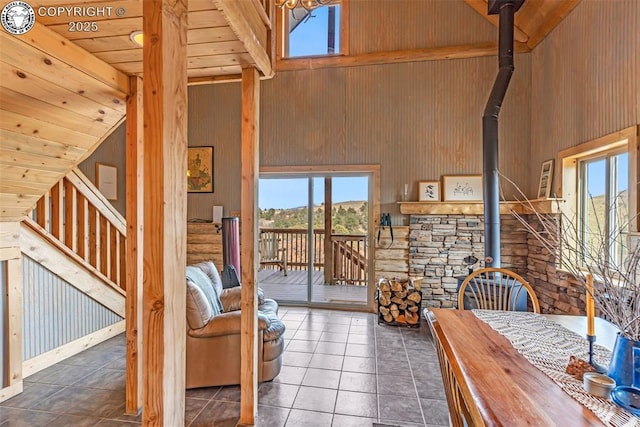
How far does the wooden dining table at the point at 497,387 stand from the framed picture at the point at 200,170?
15.4 feet

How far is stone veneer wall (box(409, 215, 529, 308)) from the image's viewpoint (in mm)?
4629

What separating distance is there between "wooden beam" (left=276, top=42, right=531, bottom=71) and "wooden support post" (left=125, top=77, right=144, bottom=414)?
11.0 ft

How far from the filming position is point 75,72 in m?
1.90

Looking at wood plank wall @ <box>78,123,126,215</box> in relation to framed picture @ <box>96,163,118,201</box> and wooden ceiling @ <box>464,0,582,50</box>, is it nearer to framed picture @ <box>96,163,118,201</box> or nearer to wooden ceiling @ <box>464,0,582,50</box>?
framed picture @ <box>96,163,118,201</box>

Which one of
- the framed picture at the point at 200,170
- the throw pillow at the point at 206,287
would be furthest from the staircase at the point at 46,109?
the framed picture at the point at 200,170

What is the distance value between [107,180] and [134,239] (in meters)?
3.78

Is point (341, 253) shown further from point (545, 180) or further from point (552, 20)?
point (552, 20)

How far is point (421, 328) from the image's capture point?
4.25 metres

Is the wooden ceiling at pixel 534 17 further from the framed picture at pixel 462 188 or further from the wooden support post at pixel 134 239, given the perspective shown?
the wooden support post at pixel 134 239

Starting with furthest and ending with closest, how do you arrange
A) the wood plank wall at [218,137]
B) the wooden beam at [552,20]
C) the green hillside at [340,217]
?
the wood plank wall at [218,137]
the green hillside at [340,217]
the wooden beam at [552,20]

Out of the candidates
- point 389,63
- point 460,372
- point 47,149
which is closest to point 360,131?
point 389,63

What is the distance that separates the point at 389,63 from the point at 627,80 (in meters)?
2.89

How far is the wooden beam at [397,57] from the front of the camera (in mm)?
4680

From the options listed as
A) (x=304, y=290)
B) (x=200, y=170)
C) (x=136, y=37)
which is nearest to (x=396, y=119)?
(x=304, y=290)
